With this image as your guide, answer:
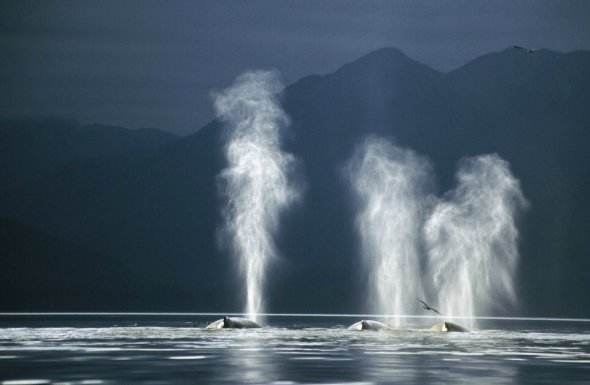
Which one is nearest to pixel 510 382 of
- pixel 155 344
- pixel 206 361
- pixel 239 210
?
pixel 206 361

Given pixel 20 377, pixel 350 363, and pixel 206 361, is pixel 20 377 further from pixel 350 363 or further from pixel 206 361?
pixel 350 363

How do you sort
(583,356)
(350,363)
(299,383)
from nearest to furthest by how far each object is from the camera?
(299,383) < (350,363) < (583,356)

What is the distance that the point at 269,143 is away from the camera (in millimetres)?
176625

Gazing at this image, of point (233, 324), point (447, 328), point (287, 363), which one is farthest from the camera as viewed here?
point (233, 324)

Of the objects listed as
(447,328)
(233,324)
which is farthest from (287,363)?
(233,324)

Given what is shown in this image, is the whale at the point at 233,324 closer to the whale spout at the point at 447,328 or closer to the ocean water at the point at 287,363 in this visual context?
the whale spout at the point at 447,328

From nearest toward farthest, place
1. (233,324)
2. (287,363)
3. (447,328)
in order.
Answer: (287,363) < (447,328) < (233,324)

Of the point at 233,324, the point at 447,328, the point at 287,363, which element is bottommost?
the point at 287,363

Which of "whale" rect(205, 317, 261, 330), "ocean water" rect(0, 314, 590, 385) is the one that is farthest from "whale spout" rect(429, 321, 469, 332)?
"ocean water" rect(0, 314, 590, 385)

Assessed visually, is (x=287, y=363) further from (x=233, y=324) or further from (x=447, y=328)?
(x=233, y=324)

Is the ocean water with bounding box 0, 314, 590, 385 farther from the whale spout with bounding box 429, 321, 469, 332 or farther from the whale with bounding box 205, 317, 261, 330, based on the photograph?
the whale with bounding box 205, 317, 261, 330

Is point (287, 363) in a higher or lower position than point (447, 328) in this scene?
lower

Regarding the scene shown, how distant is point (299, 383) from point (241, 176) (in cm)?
11427

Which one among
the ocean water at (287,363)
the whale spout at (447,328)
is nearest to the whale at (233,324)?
the whale spout at (447,328)
